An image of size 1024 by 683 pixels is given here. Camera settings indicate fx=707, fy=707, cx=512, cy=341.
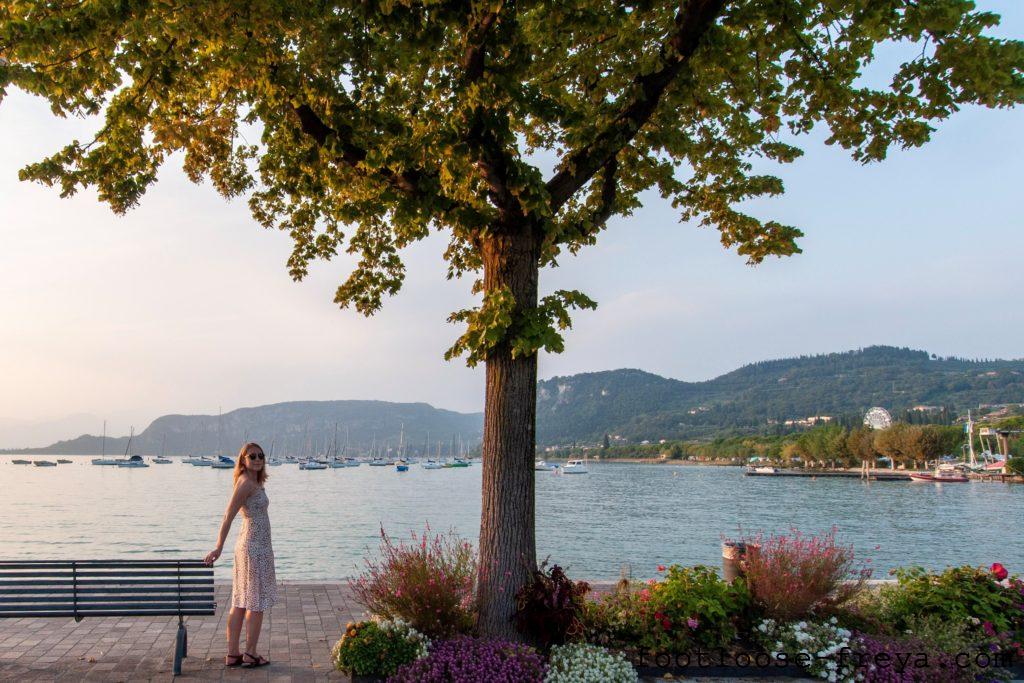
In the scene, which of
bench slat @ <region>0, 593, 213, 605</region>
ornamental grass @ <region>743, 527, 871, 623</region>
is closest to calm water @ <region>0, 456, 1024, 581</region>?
bench slat @ <region>0, 593, 213, 605</region>

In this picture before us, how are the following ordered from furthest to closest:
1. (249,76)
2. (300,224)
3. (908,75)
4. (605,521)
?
(605,521) < (300,224) < (908,75) < (249,76)

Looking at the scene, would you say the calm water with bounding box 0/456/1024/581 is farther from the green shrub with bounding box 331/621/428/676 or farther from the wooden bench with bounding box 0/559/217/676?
the green shrub with bounding box 331/621/428/676

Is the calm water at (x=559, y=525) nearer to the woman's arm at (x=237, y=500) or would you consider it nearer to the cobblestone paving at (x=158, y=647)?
the cobblestone paving at (x=158, y=647)

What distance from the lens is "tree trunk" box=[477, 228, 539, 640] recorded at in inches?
265

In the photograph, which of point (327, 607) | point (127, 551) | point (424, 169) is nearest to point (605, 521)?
point (127, 551)

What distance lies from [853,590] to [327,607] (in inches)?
241

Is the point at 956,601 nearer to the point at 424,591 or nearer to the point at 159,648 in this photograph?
the point at 424,591

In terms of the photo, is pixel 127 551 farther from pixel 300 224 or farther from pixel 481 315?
pixel 481 315

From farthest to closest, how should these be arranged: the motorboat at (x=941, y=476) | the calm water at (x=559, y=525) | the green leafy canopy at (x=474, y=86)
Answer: the motorboat at (x=941, y=476)
the calm water at (x=559, y=525)
the green leafy canopy at (x=474, y=86)

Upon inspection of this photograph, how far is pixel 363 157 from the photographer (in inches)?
273

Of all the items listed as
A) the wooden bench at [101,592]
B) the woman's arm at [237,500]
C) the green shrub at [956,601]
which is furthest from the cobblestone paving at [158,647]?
the green shrub at [956,601]

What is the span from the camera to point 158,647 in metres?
6.90

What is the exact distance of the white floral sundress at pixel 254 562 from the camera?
6.35 m

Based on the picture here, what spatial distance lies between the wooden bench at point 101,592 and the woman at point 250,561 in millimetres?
290
